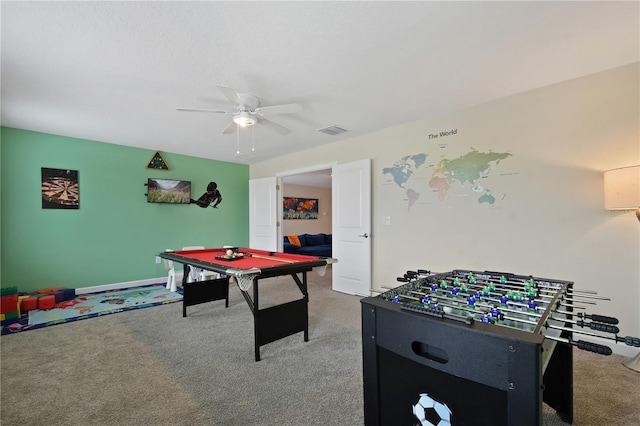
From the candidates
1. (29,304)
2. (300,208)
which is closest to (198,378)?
(29,304)

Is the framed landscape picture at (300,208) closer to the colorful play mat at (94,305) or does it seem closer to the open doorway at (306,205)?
the open doorway at (306,205)

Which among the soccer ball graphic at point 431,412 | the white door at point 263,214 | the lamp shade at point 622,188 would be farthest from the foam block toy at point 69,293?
the lamp shade at point 622,188

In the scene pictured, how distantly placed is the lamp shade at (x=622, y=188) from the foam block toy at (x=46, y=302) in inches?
231

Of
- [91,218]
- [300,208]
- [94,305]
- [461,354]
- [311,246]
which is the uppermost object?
[300,208]

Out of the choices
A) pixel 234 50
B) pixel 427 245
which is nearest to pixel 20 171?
pixel 234 50

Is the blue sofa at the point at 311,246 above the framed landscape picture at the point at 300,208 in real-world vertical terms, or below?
below

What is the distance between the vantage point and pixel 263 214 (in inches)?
224

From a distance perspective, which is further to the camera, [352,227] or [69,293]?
[352,227]

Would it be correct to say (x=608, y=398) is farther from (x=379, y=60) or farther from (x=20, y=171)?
(x=20, y=171)

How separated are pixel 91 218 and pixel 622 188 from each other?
6143 mm

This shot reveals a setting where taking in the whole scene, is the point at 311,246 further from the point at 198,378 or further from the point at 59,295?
the point at 198,378

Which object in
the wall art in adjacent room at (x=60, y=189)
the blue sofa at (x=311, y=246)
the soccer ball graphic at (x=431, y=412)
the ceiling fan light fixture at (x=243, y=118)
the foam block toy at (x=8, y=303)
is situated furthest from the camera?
the blue sofa at (x=311, y=246)

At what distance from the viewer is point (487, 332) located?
0.92 m

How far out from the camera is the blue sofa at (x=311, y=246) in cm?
704
